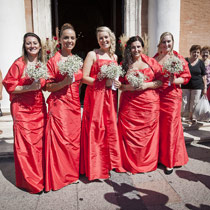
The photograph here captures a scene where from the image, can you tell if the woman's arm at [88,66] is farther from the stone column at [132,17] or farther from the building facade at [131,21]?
the stone column at [132,17]

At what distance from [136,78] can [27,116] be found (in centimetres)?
172

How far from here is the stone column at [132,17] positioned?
6879 mm

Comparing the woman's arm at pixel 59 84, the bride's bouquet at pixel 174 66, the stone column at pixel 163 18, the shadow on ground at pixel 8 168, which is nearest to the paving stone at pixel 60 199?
the shadow on ground at pixel 8 168

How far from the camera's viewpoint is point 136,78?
9.90 feet

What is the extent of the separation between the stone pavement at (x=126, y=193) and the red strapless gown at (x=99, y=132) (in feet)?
0.89

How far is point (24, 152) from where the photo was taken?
9.42ft

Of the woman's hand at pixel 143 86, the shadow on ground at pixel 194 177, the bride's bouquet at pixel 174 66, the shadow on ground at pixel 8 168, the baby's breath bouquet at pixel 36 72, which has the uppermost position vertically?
the bride's bouquet at pixel 174 66

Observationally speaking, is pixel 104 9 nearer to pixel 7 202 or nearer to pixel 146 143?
A: pixel 146 143

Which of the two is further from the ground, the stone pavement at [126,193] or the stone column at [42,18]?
the stone column at [42,18]

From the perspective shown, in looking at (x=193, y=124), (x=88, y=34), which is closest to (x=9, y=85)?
(x=193, y=124)

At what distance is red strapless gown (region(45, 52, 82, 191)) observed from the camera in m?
2.89

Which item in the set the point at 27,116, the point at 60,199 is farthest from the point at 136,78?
the point at 60,199

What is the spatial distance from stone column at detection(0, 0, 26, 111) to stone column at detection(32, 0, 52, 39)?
22.2 inches

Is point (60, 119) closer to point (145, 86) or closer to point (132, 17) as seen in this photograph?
point (145, 86)
